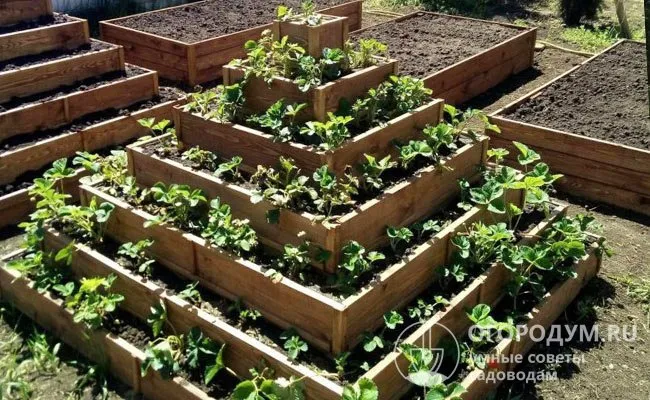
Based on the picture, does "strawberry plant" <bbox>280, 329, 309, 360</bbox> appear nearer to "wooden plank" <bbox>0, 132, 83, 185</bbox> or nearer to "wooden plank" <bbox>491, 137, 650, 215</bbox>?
"wooden plank" <bbox>0, 132, 83, 185</bbox>

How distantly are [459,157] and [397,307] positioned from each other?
1439mm

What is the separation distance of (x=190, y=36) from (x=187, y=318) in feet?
19.2

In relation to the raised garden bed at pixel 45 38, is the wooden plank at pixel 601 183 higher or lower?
lower

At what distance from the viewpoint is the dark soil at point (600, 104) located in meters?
6.81

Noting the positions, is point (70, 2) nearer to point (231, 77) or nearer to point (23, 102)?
point (23, 102)

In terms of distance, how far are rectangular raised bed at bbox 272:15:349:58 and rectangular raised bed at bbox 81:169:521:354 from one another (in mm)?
1566

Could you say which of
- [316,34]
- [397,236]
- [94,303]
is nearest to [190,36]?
[316,34]

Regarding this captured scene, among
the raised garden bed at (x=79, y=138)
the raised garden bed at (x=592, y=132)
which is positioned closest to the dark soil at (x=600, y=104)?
the raised garden bed at (x=592, y=132)

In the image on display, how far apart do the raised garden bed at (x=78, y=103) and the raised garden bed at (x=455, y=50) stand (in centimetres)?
308

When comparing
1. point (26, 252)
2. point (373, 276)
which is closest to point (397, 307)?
point (373, 276)

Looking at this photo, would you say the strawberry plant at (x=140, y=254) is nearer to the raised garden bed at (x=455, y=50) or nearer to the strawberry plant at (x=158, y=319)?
the strawberry plant at (x=158, y=319)

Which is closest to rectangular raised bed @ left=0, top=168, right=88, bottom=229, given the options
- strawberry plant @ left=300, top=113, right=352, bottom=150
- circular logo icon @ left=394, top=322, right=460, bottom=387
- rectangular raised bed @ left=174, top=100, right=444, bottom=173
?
rectangular raised bed @ left=174, top=100, right=444, bottom=173

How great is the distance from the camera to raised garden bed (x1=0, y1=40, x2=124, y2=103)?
673 cm

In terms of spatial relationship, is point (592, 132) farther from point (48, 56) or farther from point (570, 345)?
point (48, 56)
